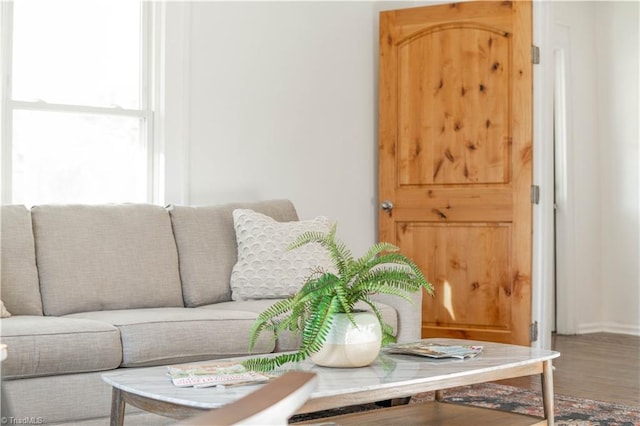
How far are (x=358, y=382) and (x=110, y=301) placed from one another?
5.21ft

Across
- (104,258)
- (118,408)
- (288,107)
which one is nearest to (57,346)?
(118,408)

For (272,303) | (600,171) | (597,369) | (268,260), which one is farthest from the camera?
(600,171)

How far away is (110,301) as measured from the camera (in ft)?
11.5

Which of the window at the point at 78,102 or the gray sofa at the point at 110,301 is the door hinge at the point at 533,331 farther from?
the window at the point at 78,102

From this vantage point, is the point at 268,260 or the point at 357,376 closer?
the point at 357,376

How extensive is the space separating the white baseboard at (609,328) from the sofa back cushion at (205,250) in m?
3.36

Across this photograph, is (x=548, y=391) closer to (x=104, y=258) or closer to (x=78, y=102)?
(x=104, y=258)

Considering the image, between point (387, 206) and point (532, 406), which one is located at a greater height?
point (387, 206)

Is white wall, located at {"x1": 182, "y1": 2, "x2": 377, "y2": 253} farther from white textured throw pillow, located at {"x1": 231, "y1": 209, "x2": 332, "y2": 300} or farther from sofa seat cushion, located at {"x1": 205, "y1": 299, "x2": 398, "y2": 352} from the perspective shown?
sofa seat cushion, located at {"x1": 205, "y1": 299, "x2": 398, "y2": 352}

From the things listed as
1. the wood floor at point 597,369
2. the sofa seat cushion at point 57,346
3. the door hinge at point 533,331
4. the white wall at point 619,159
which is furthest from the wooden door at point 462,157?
the sofa seat cushion at point 57,346

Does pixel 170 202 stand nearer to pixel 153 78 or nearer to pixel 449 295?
pixel 153 78

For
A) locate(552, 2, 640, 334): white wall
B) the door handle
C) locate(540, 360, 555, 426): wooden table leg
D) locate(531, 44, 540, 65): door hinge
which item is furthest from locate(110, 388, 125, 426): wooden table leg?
locate(552, 2, 640, 334): white wall

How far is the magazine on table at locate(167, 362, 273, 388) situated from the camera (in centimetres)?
216

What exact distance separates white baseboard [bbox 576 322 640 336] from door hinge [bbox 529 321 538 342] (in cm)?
171
